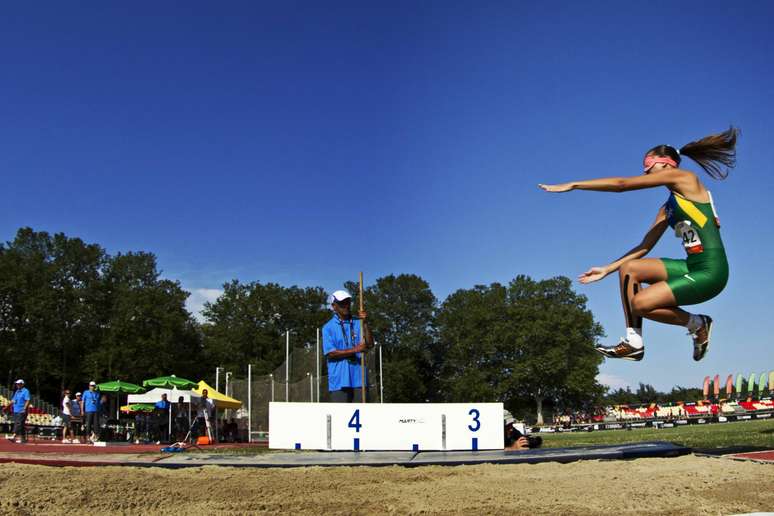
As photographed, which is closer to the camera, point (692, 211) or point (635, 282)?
point (692, 211)

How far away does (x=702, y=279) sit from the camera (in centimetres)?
530

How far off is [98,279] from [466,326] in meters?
33.6

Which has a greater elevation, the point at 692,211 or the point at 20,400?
the point at 692,211

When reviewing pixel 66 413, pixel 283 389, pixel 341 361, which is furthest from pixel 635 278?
pixel 66 413

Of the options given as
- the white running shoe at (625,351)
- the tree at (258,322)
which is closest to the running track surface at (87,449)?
the white running shoe at (625,351)

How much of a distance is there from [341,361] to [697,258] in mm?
4645

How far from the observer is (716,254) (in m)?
5.34

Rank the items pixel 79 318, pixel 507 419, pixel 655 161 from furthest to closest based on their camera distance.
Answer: pixel 79 318 < pixel 507 419 < pixel 655 161

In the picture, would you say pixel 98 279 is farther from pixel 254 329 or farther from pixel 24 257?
pixel 254 329

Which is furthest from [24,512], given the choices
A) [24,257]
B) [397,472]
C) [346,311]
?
[24,257]

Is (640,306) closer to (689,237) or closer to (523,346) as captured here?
(689,237)

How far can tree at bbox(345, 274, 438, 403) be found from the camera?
59469mm

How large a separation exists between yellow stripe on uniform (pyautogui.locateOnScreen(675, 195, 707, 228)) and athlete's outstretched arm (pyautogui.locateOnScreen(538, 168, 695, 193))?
0.38 feet

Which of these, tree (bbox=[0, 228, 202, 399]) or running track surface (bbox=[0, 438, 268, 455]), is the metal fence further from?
tree (bbox=[0, 228, 202, 399])
